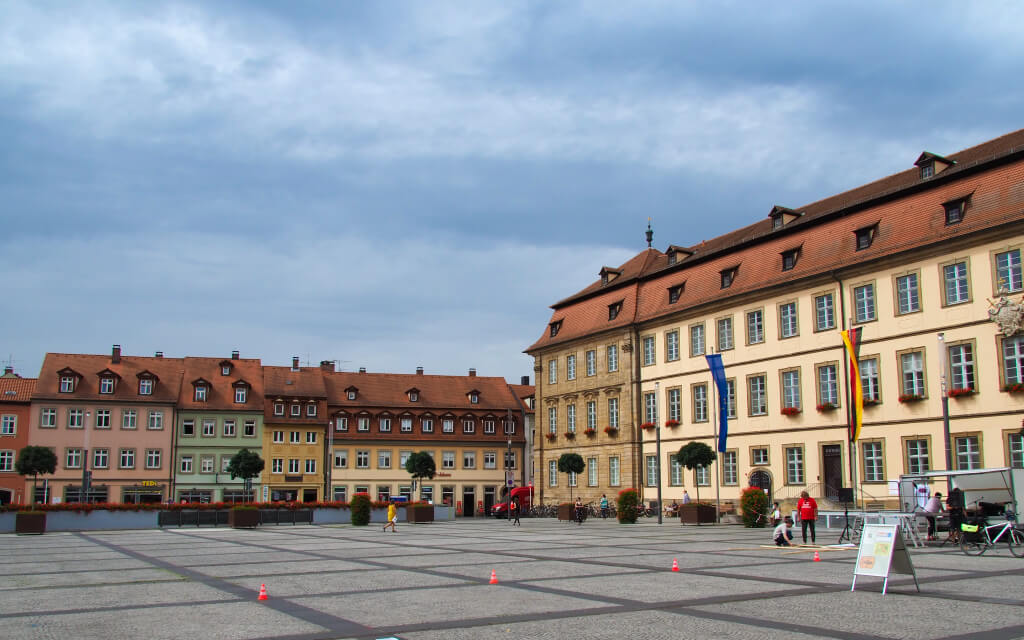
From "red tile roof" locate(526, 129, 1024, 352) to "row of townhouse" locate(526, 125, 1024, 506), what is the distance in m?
0.10

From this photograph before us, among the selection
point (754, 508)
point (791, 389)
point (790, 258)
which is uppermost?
point (790, 258)

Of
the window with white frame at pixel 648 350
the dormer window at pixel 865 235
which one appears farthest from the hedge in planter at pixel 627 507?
the dormer window at pixel 865 235

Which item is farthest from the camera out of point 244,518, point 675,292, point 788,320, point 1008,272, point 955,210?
point 675,292

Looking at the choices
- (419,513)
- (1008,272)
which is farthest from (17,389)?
(1008,272)

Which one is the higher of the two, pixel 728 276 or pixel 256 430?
pixel 728 276

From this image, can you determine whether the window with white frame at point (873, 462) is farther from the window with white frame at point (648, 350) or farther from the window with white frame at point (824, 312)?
the window with white frame at point (648, 350)

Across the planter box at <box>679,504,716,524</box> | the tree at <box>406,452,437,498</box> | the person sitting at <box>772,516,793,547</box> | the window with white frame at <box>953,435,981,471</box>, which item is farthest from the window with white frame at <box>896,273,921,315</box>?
the tree at <box>406,452,437,498</box>

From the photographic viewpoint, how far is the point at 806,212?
4966cm

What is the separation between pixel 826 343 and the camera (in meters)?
43.6

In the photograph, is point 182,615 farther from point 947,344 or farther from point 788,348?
point 788,348

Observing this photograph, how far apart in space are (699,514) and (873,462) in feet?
26.1

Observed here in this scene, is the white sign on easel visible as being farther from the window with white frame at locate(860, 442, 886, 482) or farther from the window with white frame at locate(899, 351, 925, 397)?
the window with white frame at locate(860, 442, 886, 482)

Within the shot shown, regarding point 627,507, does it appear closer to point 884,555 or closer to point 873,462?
point 873,462

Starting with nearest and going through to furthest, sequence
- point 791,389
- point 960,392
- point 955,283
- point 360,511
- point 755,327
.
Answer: point 960,392 → point 955,283 → point 360,511 → point 791,389 → point 755,327
